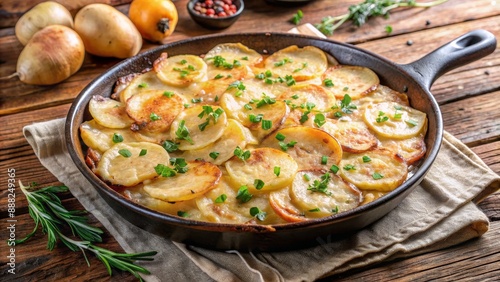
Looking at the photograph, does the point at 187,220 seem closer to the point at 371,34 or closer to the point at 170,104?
the point at 170,104

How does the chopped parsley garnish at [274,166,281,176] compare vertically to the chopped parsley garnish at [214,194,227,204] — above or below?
above

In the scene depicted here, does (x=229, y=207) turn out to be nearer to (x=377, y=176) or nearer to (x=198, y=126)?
(x=198, y=126)

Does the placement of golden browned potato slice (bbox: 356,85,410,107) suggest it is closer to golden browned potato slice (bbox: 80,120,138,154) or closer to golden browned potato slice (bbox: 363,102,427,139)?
golden browned potato slice (bbox: 363,102,427,139)

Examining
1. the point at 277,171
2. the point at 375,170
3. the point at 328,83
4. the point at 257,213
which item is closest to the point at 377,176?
the point at 375,170

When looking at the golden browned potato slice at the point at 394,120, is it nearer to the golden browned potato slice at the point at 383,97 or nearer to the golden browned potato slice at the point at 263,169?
the golden browned potato slice at the point at 383,97

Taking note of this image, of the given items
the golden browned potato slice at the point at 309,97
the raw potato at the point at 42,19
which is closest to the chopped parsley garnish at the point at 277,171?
the golden browned potato slice at the point at 309,97

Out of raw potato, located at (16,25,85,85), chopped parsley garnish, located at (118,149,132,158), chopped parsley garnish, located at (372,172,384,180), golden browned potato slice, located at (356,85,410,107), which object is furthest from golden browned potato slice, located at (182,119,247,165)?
raw potato, located at (16,25,85,85)
